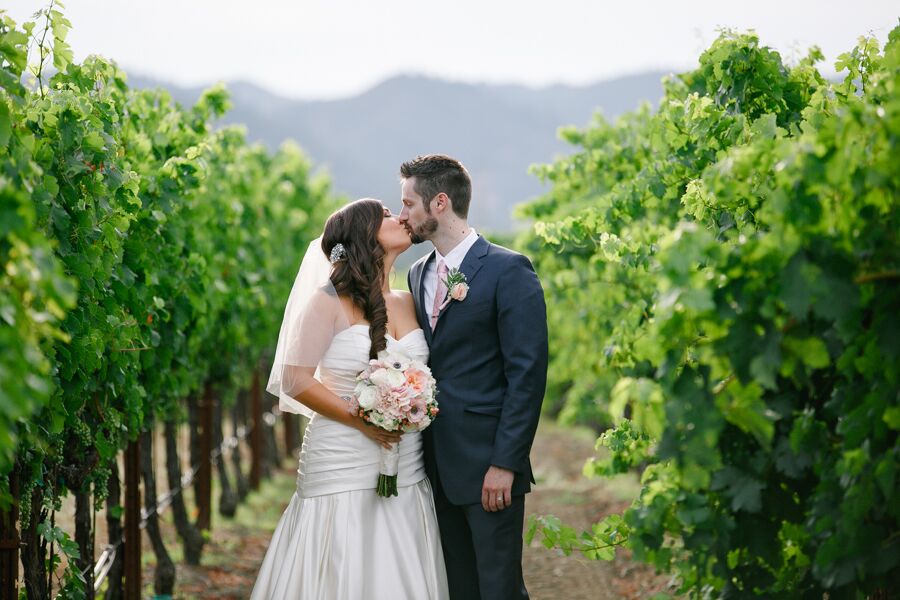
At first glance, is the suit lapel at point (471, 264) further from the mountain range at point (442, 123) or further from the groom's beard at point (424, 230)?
the mountain range at point (442, 123)

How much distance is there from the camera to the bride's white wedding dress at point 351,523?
427 centimetres

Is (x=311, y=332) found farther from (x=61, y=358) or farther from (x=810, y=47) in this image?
(x=810, y=47)

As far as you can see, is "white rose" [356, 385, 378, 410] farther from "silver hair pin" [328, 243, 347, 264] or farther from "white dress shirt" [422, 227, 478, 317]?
"silver hair pin" [328, 243, 347, 264]

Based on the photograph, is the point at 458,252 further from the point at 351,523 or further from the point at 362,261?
the point at 351,523

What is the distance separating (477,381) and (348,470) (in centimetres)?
72

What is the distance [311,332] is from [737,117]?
2.11 metres

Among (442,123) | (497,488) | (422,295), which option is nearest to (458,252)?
(422,295)

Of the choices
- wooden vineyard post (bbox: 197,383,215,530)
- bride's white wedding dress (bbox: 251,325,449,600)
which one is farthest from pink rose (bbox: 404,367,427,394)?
wooden vineyard post (bbox: 197,383,215,530)

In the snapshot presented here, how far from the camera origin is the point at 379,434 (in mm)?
4320

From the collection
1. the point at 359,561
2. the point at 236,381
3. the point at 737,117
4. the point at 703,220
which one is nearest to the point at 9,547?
the point at 359,561

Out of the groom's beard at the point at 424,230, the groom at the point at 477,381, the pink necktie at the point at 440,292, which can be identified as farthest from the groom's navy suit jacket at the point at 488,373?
the groom's beard at the point at 424,230

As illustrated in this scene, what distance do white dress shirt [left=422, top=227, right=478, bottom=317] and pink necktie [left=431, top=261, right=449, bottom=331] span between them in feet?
0.09

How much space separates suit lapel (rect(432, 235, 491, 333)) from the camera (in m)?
4.42

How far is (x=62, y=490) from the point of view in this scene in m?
4.54
